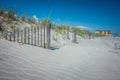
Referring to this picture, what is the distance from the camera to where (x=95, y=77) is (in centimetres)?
407

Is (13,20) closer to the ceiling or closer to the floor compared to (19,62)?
closer to the ceiling

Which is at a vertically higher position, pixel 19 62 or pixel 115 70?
pixel 19 62

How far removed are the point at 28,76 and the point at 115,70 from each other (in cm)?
305

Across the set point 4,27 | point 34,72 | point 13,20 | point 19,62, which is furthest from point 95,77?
point 13,20

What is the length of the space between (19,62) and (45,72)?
2.94ft

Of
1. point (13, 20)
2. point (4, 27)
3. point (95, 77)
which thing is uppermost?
point (13, 20)

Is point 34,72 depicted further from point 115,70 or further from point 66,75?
point 115,70

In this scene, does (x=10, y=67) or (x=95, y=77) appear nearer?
(x=10, y=67)

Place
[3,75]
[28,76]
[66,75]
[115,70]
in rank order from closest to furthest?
1. [3,75]
2. [28,76]
3. [66,75]
4. [115,70]

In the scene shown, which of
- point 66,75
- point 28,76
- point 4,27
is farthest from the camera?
point 4,27

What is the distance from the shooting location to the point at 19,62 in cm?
424

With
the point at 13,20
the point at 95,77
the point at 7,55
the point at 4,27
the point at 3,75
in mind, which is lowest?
the point at 95,77

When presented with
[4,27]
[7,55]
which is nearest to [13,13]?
[4,27]

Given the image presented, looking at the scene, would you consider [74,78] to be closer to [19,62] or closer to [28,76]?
[28,76]
